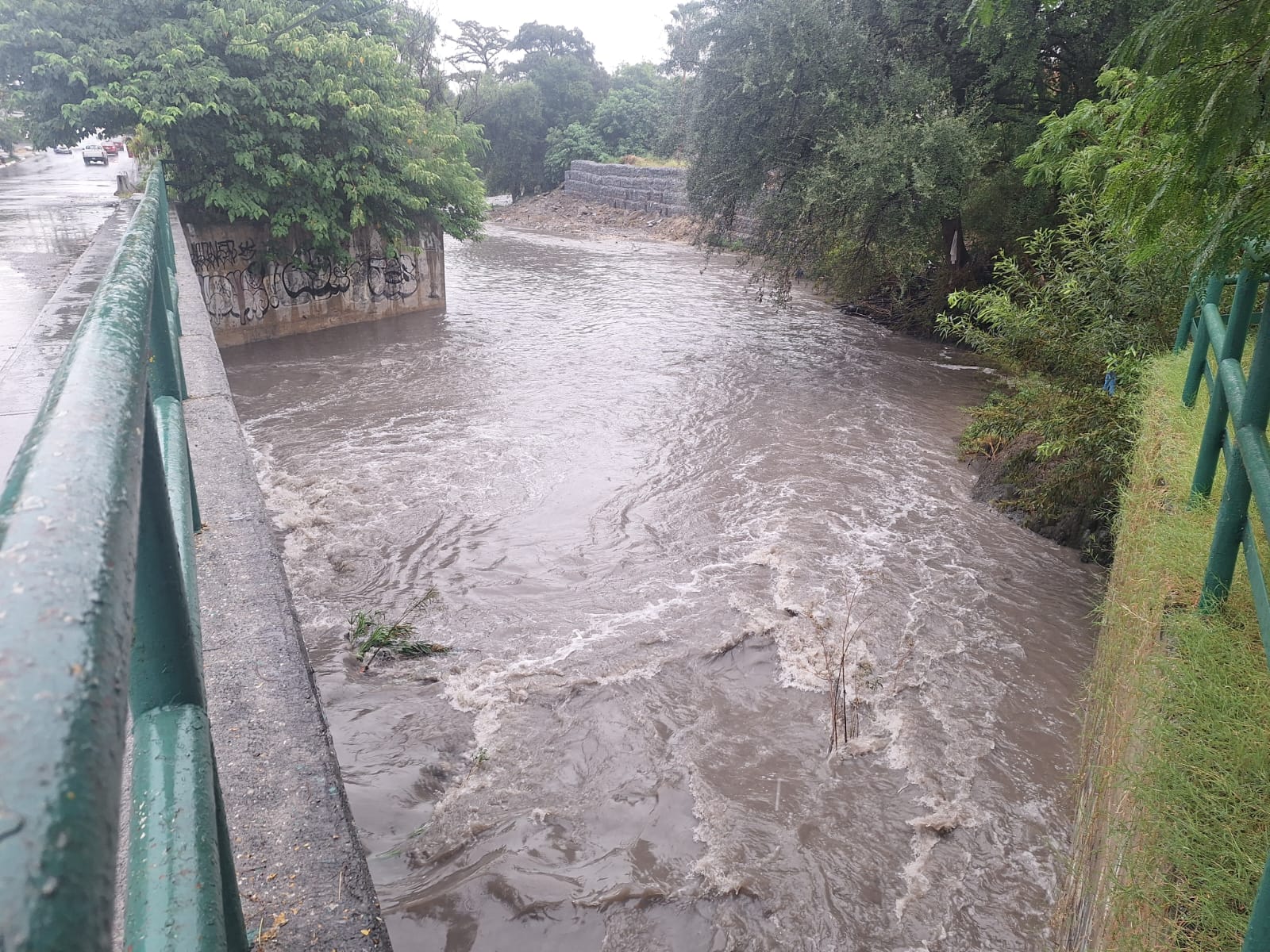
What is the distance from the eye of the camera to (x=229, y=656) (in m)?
2.22

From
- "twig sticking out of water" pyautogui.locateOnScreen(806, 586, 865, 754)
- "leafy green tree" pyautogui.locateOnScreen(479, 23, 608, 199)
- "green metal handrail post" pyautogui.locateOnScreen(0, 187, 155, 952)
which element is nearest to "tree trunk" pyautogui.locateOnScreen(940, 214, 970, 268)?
"twig sticking out of water" pyautogui.locateOnScreen(806, 586, 865, 754)

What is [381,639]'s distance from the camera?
251 inches

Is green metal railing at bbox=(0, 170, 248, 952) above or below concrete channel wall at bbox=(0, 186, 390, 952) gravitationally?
above

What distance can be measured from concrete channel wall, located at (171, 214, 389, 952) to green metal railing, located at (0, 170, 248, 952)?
0.55 m

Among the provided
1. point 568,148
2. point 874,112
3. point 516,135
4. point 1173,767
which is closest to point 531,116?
point 516,135

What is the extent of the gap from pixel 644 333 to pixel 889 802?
1325 centimetres

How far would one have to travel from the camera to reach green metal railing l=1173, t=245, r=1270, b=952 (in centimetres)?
235

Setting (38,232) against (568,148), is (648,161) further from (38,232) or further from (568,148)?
(38,232)

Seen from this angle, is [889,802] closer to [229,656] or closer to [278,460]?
[229,656]

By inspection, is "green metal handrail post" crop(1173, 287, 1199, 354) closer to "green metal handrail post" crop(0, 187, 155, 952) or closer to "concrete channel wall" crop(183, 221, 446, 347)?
"green metal handrail post" crop(0, 187, 155, 952)

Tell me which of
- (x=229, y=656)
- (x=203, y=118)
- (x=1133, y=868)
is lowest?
(x=1133, y=868)

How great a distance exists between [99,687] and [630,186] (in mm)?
41448

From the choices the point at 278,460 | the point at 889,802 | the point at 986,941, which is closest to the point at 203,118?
the point at 278,460

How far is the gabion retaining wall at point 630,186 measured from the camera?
3734 cm
